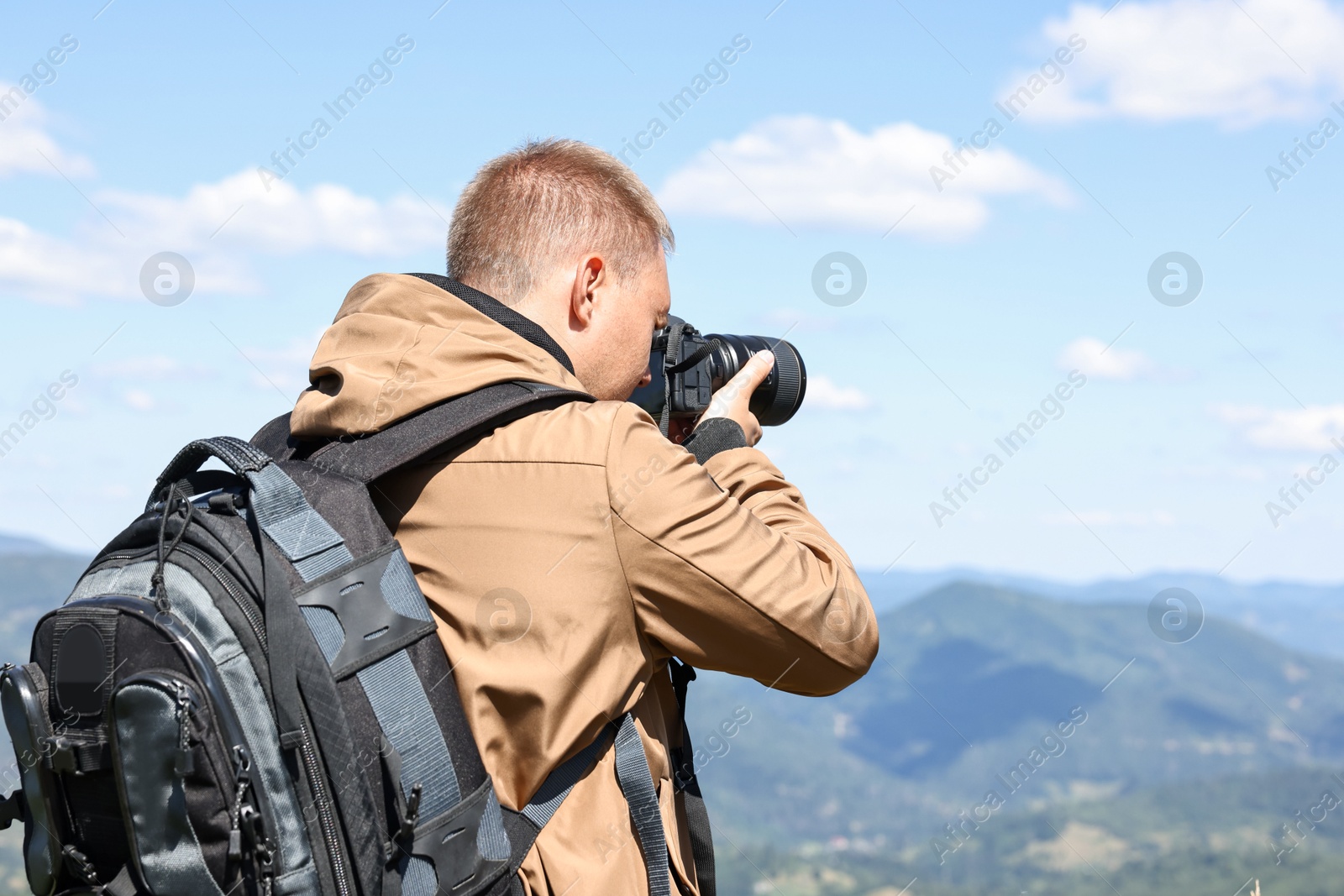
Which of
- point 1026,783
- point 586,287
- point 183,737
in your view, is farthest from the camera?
point 1026,783

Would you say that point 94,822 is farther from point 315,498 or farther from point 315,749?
point 315,498

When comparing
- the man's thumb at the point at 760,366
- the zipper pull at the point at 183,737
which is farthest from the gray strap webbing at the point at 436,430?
the man's thumb at the point at 760,366

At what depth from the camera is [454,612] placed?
179 cm

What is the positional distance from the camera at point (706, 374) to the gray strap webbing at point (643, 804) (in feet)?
3.05

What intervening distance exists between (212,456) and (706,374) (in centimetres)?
120

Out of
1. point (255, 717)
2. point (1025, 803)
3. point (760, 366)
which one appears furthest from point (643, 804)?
point (1025, 803)

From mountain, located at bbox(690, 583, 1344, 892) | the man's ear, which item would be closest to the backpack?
the man's ear

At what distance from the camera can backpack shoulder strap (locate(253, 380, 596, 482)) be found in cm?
179

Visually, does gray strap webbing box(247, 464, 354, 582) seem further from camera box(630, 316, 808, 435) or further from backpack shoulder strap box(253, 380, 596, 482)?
camera box(630, 316, 808, 435)

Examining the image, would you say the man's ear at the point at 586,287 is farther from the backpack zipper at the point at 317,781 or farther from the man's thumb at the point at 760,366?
the backpack zipper at the point at 317,781

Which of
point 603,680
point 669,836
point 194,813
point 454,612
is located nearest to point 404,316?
point 454,612

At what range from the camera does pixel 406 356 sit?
6.09 feet

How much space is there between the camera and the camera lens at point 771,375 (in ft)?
9.22

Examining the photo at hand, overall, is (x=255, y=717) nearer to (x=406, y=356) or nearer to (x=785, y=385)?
(x=406, y=356)
